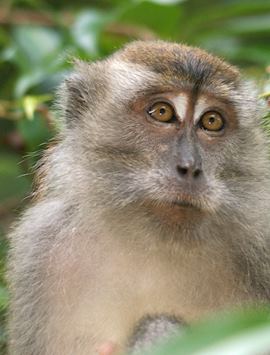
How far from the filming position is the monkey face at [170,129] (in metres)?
3.53

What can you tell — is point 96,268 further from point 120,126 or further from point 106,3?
point 106,3

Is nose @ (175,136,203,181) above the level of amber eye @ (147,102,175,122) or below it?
below

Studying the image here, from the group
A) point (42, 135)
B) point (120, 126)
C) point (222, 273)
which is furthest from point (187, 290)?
point (42, 135)

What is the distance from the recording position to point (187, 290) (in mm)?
3840

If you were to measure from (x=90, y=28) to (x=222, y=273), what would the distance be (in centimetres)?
275

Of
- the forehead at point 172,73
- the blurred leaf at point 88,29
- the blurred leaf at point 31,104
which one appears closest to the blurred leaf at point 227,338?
the forehead at point 172,73

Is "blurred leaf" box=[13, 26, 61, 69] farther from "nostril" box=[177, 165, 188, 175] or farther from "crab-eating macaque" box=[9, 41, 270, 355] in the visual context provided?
"nostril" box=[177, 165, 188, 175]

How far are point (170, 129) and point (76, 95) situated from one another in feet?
2.27

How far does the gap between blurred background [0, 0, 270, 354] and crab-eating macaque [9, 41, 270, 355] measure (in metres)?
1.23

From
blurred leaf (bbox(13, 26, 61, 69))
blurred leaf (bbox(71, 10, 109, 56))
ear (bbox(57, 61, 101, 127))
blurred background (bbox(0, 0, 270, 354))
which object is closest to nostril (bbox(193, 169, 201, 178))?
ear (bbox(57, 61, 101, 127))

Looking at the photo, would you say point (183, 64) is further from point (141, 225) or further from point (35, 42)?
point (35, 42)

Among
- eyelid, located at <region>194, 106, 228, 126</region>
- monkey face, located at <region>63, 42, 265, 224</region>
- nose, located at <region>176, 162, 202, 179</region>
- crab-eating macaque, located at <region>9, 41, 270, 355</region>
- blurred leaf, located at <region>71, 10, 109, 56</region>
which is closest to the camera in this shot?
nose, located at <region>176, 162, 202, 179</region>

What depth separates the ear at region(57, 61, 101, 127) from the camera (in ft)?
13.8

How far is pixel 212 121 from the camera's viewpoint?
3867 mm
